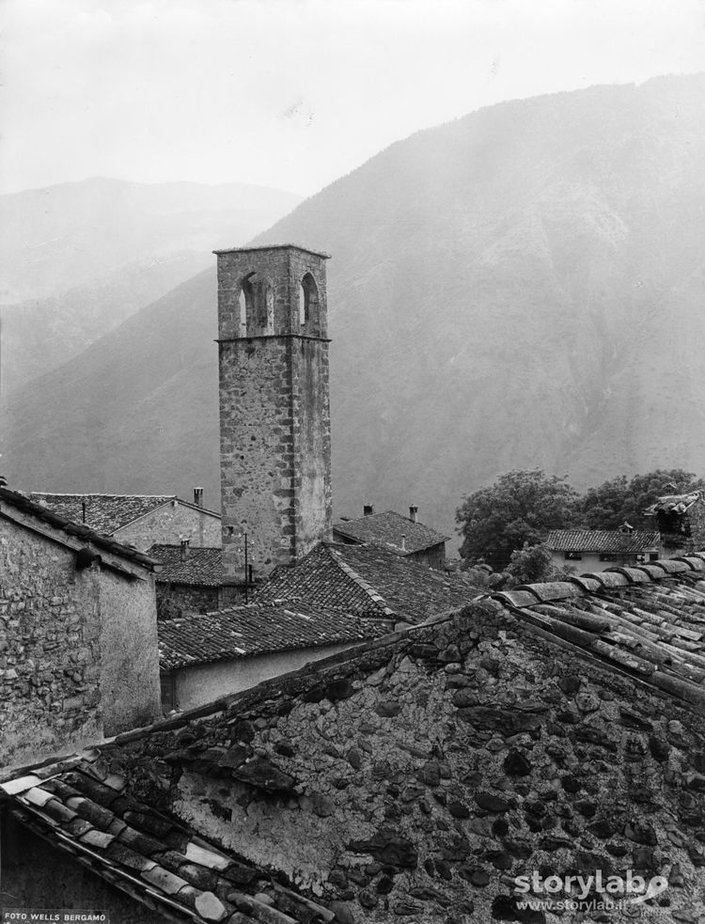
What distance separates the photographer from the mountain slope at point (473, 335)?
288ft

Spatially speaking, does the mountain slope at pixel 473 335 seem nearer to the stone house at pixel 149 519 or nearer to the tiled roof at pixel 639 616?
the stone house at pixel 149 519

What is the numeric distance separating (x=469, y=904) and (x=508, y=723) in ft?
2.38

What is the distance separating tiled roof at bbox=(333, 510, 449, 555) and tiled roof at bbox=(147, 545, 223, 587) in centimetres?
592

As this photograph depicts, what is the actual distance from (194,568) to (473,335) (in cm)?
7890

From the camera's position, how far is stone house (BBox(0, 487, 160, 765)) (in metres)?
8.59

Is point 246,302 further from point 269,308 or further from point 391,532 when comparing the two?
point 391,532

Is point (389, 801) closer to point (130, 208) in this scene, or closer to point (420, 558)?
point (420, 558)

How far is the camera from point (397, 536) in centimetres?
3981

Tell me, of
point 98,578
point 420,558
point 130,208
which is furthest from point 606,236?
point 98,578

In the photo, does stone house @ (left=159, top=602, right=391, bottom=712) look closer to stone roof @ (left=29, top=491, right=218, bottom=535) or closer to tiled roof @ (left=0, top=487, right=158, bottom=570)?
tiled roof @ (left=0, top=487, right=158, bottom=570)

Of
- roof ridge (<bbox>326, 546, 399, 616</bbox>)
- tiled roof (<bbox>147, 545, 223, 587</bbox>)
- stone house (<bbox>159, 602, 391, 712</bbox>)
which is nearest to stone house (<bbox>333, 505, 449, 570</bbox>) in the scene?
tiled roof (<bbox>147, 545, 223, 587</bbox>)

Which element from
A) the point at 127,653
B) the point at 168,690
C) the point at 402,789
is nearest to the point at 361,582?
the point at 168,690

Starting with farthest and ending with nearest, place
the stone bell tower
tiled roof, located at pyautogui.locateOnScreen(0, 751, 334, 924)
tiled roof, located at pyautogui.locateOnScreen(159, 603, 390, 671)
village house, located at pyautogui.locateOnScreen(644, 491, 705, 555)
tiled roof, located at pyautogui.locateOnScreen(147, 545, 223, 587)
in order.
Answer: tiled roof, located at pyautogui.locateOnScreen(147, 545, 223, 587) → the stone bell tower → tiled roof, located at pyautogui.locateOnScreen(159, 603, 390, 671) → village house, located at pyautogui.locateOnScreen(644, 491, 705, 555) → tiled roof, located at pyautogui.locateOnScreen(0, 751, 334, 924)

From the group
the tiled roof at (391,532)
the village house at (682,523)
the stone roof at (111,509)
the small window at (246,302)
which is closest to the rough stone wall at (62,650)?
the village house at (682,523)
